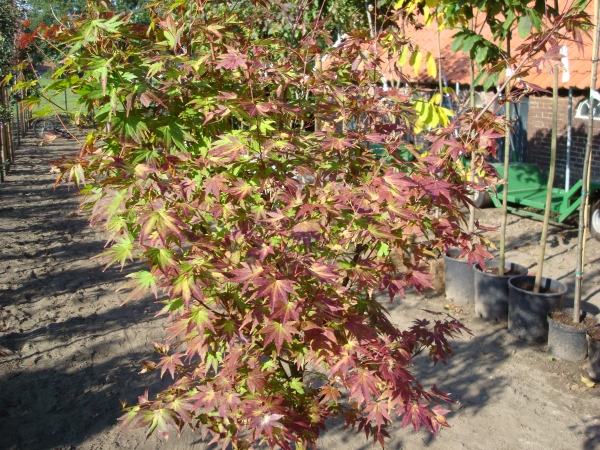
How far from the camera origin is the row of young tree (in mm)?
1918

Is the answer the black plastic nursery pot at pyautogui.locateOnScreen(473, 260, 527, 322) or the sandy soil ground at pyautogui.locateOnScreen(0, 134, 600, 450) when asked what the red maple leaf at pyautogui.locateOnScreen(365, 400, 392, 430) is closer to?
the sandy soil ground at pyautogui.locateOnScreen(0, 134, 600, 450)

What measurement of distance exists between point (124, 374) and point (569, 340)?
12.2 feet

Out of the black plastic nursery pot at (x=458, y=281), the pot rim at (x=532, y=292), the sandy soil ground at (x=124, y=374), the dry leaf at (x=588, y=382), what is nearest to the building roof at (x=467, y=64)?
the black plastic nursery pot at (x=458, y=281)

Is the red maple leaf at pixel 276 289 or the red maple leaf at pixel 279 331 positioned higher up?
the red maple leaf at pixel 276 289

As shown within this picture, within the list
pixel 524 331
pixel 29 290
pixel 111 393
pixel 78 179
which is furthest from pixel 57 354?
pixel 524 331

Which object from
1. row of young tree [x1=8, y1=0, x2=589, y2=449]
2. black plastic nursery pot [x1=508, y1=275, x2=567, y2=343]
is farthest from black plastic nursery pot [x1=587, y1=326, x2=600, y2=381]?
row of young tree [x1=8, y1=0, x2=589, y2=449]

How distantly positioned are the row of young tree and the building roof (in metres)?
4.81

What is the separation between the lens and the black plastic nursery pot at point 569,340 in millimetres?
4781

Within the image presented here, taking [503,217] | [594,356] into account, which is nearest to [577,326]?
[594,356]

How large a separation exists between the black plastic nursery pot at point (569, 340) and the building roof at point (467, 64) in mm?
3187

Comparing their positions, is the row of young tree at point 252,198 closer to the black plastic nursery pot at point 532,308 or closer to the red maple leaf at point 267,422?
the red maple leaf at point 267,422

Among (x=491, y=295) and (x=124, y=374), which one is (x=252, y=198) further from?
(x=491, y=295)

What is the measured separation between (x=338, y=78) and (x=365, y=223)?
834 mm

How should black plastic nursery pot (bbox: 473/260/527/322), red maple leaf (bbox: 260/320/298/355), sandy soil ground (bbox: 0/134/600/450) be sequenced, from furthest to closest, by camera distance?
black plastic nursery pot (bbox: 473/260/527/322) < sandy soil ground (bbox: 0/134/600/450) < red maple leaf (bbox: 260/320/298/355)
